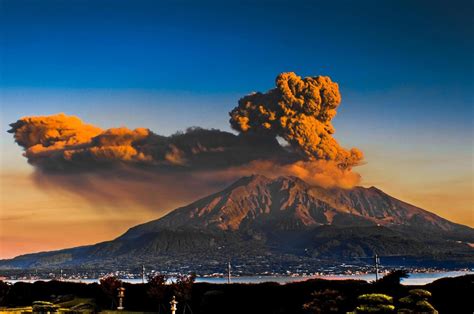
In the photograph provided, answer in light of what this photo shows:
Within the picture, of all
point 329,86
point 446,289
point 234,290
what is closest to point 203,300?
point 234,290

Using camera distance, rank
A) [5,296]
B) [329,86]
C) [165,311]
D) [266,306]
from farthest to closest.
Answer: [329,86], [5,296], [165,311], [266,306]

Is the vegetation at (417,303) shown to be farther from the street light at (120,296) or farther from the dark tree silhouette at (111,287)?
the dark tree silhouette at (111,287)

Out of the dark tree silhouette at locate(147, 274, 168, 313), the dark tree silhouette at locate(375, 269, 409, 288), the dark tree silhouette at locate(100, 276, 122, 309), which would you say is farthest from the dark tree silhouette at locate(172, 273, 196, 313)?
the dark tree silhouette at locate(375, 269, 409, 288)

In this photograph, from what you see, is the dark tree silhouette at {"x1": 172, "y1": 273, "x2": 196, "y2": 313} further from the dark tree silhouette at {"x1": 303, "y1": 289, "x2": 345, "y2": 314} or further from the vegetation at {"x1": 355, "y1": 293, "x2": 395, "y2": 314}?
the vegetation at {"x1": 355, "y1": 293, "x2": 395, "y2": 314}

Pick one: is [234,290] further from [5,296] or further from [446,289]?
[5,296]

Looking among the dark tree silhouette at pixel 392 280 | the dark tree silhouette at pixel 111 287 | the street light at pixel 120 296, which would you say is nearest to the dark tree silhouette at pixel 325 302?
the dark tree silhouette at pixel 392 280

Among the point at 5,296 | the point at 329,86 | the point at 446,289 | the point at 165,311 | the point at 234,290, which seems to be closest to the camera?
the point at 446,289

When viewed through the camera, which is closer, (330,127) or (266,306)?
(266,306)

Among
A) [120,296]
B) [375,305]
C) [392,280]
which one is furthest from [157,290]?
[375,305]

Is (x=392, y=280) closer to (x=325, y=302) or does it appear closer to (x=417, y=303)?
(x=325, y=302)
